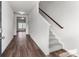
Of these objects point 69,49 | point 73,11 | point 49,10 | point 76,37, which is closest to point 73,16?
point 73,11

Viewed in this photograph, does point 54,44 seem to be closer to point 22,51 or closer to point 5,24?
point 22,51

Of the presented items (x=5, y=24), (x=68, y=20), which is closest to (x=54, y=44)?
(x=68, y=20)

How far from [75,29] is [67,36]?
1.87ft

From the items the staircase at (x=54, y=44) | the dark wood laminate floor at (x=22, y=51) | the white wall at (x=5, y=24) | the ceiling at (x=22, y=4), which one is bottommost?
the dark wood laminate floor at (x=22, y=51)

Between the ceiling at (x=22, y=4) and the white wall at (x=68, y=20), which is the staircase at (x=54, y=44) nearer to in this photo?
the white wall at (x=68, y=20)

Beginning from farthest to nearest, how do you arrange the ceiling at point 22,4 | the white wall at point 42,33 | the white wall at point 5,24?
the ceiling at point 22,4
the white wall at point 5,24
the white wall at point 42,33

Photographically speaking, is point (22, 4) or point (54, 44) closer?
point (54, 44)

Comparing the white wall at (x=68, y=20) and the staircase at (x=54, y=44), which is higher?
the white wall at (x=68, y=20)

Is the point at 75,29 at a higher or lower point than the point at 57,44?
higher

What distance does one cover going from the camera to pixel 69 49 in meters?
3.57

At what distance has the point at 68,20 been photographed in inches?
142

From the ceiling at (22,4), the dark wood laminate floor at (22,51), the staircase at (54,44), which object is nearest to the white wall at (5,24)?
the dark wood laminate floor at (22,51)

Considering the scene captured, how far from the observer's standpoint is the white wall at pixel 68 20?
3157 mm

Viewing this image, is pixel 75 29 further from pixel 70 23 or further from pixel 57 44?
pixel 57 44
